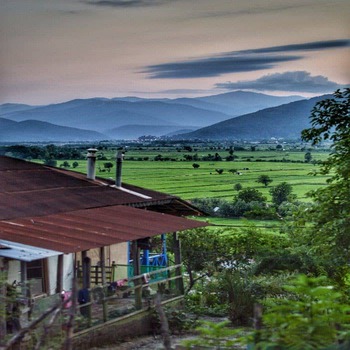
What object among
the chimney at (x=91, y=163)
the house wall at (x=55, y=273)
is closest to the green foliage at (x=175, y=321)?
the house wall at (x=55, y=273)

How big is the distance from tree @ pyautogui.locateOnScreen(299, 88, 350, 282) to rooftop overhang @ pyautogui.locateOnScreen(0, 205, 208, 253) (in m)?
2.72

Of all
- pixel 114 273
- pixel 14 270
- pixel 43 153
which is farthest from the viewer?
pixel 43 153

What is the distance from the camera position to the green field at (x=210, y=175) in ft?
251

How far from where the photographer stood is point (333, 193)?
17.7 metres

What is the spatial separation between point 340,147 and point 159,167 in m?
86.9

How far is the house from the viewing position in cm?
1362

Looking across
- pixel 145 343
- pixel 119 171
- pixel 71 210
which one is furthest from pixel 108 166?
pixel 145 343

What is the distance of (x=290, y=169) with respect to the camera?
103 m

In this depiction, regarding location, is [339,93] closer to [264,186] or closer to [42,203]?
[42,203]

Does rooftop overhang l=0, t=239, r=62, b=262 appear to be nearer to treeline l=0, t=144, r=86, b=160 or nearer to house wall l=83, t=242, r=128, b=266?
house wall l=83, t=242, r=128, b=266

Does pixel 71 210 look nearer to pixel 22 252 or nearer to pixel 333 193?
pixel 22 252

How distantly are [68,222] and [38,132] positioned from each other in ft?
534

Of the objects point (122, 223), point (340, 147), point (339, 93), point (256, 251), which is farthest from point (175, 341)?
point (256, 251)

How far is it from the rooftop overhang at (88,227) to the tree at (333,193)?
2.72 m
